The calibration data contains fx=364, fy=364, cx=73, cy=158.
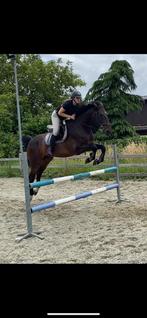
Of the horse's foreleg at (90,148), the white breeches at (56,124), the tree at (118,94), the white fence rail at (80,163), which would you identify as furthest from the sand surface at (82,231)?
the tree at (118,94)

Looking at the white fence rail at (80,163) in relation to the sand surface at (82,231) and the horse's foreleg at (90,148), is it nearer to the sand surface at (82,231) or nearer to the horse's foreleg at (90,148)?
the sand surface at (82,231)

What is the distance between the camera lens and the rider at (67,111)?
459cm

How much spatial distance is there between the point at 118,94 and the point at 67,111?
850 centimetres

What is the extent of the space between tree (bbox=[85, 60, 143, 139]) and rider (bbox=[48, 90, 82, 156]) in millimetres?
8167

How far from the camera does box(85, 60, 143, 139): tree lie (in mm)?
12891

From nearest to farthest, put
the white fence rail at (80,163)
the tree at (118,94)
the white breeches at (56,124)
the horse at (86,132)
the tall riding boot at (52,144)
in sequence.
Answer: the horse at (86,132) → the white breeches at (56,124) → the tall riding boot at (52,144) → the white fence rail at (80,163) → the tree at (118,94)

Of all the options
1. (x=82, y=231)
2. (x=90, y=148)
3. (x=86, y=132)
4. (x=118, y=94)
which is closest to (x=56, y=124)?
(x=86, y=132)

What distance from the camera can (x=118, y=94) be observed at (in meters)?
12.9

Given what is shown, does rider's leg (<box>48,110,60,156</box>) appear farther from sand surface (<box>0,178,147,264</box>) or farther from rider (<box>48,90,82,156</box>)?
sand surface (<box>0,178,147,264</box>)

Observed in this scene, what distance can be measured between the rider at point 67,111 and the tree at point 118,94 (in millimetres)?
8167

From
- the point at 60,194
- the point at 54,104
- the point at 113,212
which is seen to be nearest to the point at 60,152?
the point at 113,212

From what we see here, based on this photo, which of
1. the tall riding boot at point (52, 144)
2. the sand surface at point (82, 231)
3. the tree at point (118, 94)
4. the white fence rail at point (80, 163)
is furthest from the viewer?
the tree at point (118, 94)

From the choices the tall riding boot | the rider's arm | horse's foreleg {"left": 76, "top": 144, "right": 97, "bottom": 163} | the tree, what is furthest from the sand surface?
the tree

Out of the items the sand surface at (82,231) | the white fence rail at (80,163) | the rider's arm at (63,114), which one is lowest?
the sand surface at (82,231)
